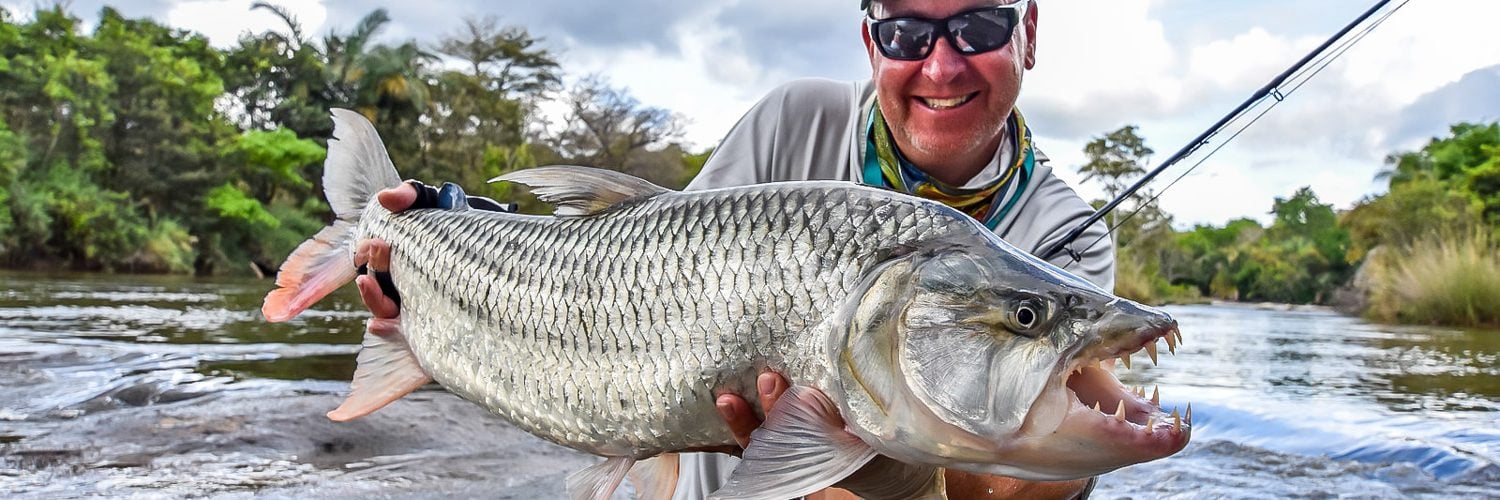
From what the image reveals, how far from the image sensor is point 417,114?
4212 centimetres

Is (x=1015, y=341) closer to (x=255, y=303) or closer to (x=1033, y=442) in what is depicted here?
(x=1033, y=442)

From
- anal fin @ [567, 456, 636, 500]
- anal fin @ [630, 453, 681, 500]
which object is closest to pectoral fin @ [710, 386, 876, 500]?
anal fin @ [567, 456, 636, 500]

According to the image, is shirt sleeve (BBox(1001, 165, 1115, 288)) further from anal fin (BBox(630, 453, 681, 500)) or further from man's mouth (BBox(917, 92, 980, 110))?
anal fin (BBox(630, 453, 681, 500))

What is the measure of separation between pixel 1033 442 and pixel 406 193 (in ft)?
6.12

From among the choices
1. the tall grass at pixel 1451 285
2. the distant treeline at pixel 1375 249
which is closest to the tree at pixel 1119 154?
the distant treeline at pixel 1375 249

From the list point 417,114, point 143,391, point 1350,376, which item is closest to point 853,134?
point 143,391

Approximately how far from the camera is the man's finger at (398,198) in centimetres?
278

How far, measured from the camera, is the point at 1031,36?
308cm

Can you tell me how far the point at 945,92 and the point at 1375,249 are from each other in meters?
31.6

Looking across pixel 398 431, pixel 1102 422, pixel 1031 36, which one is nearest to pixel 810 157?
pixel 1031 36

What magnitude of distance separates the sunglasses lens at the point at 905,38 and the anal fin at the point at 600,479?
4.09 ft

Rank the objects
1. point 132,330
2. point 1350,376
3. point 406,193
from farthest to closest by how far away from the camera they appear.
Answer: point 132,330 → point 1350,376 → point 406,193

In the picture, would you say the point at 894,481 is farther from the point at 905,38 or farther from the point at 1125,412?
the point at 905,38

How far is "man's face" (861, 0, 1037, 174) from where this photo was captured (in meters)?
2.68
